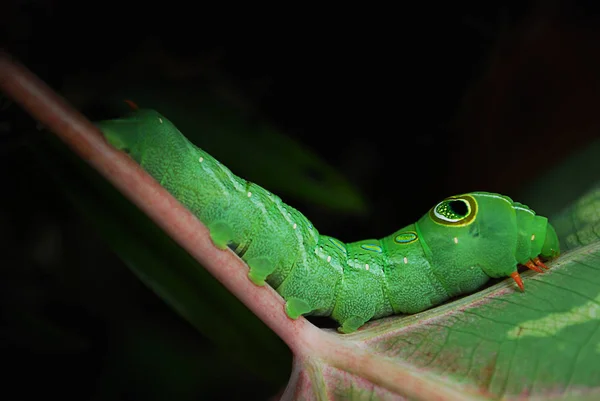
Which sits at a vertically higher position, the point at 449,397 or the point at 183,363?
the point at 449,397

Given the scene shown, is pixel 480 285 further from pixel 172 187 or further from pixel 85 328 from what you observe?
pixel 85 328

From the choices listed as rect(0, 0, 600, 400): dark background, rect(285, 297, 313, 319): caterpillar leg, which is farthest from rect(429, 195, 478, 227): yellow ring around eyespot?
rect(0, 0, 600, 400): dark background

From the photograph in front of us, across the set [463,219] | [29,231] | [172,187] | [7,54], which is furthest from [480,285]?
[29,231]

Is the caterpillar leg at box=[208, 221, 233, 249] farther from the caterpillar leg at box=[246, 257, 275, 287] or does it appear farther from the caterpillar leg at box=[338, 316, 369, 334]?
the caterpillar leg at box=[338, 316, 369, 334]

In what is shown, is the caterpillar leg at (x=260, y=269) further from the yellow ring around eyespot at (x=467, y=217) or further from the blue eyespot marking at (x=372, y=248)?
the yellow ring around eyespot at (x=467, y=217)

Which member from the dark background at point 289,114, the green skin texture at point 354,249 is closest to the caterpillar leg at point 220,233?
the green skin texture at point 354,249
